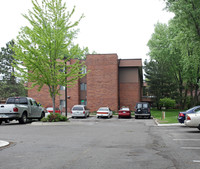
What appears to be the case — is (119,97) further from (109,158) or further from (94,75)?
(109,158)

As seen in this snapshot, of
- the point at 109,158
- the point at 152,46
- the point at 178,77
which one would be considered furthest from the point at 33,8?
the point at 178,77

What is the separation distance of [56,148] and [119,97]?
1534 inches

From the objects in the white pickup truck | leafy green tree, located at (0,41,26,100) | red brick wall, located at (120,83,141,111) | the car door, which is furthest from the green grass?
leafy green tree, located at (0,41,26,100)

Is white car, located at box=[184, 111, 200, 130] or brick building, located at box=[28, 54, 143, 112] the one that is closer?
white car, located at box=[184, 111, 200, 130]

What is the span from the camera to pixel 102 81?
147ft

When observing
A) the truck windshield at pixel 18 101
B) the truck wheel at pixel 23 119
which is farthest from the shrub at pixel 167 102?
the truck wheel at pixel 23 119

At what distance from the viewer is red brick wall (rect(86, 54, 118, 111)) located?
44.3 meters

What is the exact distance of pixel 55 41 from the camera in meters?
21.9

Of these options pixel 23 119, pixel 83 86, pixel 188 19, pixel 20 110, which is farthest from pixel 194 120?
pixel 83 86

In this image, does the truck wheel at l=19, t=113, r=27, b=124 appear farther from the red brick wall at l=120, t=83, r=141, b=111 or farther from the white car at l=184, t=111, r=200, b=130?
the red brick wall at l=120, t=83, r=141, b=111

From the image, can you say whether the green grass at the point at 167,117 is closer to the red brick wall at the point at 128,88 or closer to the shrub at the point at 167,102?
the red brick wall at the point at 128,88

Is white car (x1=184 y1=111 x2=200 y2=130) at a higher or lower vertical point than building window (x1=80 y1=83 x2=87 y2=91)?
lower

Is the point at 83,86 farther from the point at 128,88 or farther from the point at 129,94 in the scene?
the point at 129,94

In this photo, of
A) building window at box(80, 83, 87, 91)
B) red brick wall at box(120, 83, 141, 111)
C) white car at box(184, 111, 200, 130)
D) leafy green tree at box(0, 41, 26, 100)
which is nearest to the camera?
white car at box(184, 111, 200, 130)
